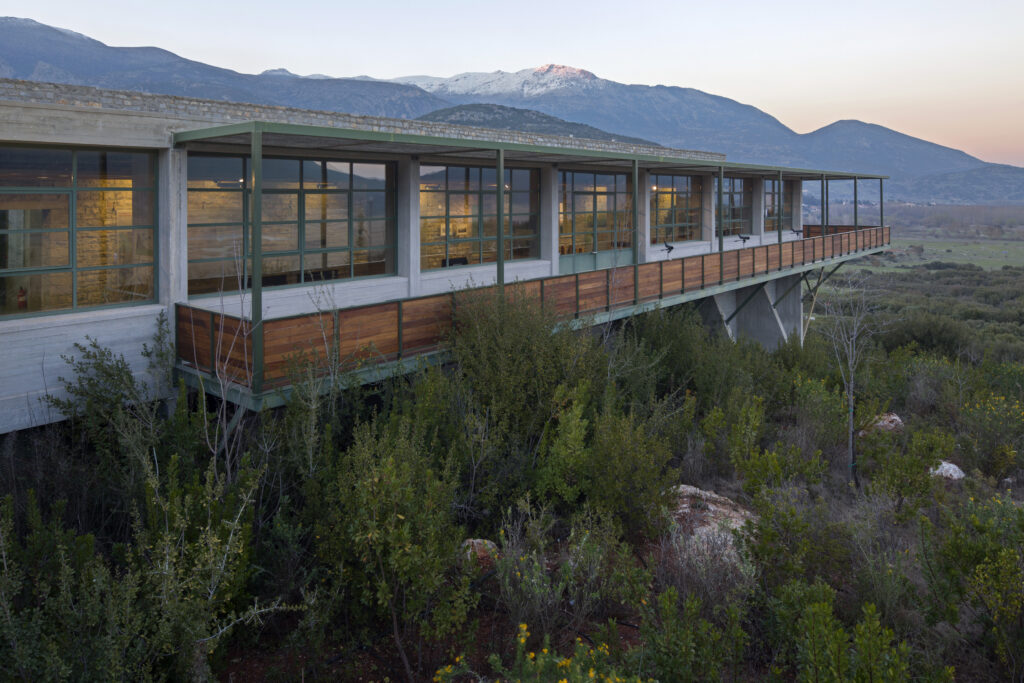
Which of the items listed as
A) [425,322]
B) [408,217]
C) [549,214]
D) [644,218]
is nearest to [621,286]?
[549,214]

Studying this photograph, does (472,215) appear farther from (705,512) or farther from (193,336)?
(705,512)

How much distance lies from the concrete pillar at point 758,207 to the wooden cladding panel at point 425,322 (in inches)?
871

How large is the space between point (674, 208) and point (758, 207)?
6.95 m

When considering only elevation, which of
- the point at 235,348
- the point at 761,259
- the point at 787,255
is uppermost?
the point at 787,255

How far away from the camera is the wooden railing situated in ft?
30.4

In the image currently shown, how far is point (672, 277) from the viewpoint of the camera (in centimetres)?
1800

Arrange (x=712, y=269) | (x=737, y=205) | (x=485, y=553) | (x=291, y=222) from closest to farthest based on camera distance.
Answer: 1. (x=485, y=553)
2. (x=291, y=222)
3. (x=712, y=269)
4. (x=737, y=205)

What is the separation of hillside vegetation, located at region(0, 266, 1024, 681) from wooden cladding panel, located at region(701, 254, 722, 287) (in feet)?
27.6

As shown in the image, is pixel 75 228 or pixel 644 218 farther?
pixel 644 218

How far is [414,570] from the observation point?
5.86m

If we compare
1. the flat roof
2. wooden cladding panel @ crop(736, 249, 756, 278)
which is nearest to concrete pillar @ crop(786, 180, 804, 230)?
wooden cladding panel @ crop(736, 249, 756, 278)

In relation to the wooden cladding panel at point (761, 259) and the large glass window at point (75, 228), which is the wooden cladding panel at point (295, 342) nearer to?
the large glass window at point (75, 228)

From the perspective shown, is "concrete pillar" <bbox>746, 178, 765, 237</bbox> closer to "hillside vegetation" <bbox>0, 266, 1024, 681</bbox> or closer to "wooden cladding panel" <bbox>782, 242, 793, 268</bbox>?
"wooden cladding panel" <bbox>782, 242, 793, 268</bbox>

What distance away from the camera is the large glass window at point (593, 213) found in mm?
20625
